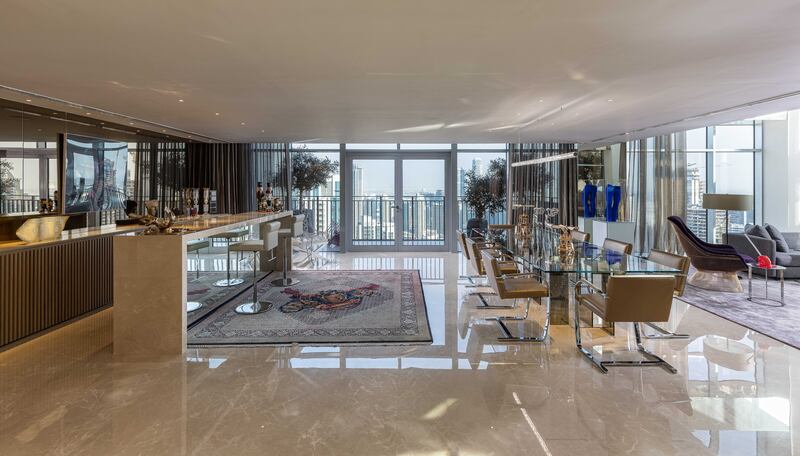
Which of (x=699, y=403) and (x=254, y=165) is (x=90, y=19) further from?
(x=254, y=165)

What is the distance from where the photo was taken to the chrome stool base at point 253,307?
416 centimetres

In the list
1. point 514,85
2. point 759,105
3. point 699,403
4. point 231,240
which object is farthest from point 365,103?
point 759,105

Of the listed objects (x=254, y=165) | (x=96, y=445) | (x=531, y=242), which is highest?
(x=254, y=165)

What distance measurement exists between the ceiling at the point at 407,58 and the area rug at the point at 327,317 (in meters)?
2.20

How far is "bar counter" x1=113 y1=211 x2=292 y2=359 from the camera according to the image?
305cm

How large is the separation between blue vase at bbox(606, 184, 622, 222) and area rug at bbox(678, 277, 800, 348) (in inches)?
93.2

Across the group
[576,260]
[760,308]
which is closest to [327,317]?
[576,260]

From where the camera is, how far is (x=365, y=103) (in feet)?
14.9

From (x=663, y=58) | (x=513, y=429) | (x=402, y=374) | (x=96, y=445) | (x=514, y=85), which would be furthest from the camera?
(x=514, y=85)

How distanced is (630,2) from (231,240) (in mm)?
4081

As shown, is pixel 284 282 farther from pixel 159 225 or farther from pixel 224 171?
pixel 224 171

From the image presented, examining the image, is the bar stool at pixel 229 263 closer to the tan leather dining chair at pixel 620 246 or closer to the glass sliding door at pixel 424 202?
the tan leather dining chair at pixel 620 246

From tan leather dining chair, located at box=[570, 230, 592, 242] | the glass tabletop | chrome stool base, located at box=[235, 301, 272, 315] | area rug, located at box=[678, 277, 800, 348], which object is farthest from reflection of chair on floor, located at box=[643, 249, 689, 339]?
chrome stool base, located at box=[235, 301, 272, 315]

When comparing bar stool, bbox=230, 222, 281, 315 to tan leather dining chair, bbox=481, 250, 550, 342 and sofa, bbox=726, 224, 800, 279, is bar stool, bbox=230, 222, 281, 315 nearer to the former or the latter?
tan leather dining chair, bbox=481, 250, 550, 342
